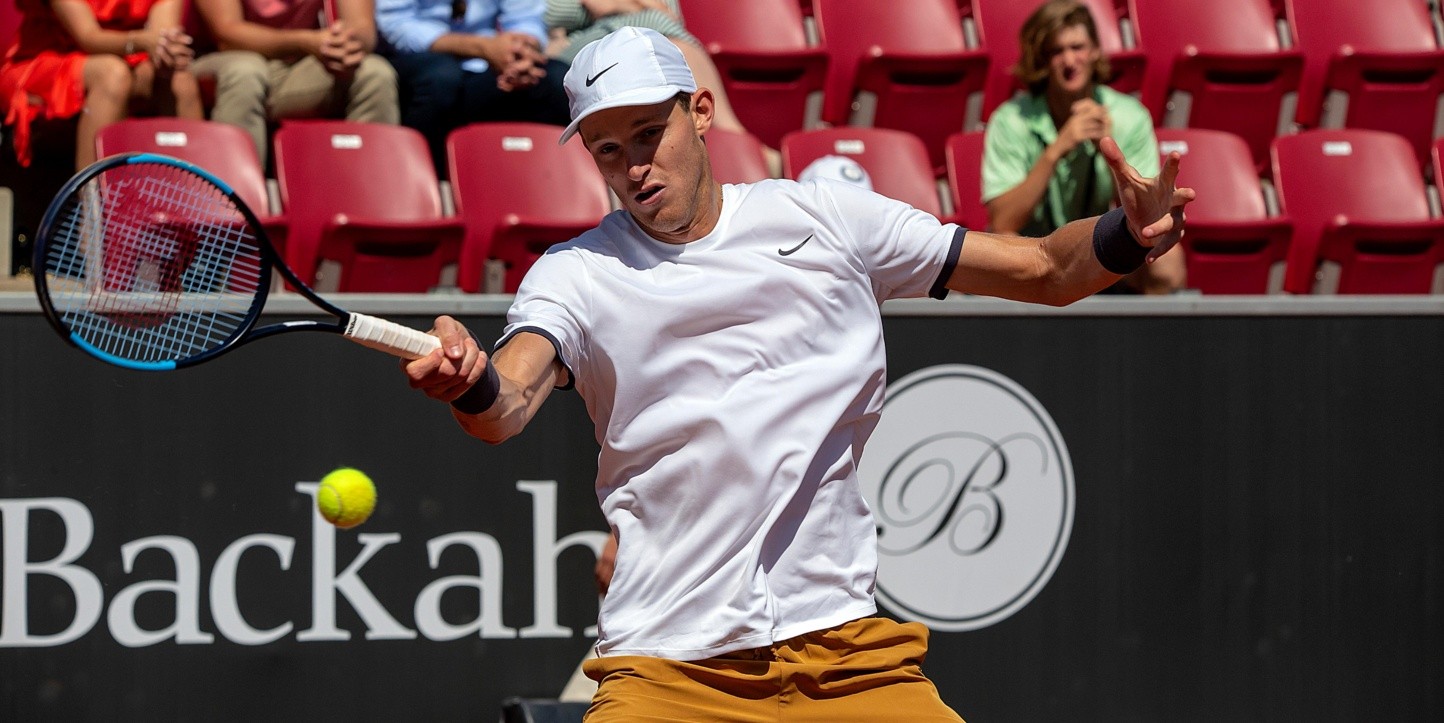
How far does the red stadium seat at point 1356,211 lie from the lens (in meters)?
6.39

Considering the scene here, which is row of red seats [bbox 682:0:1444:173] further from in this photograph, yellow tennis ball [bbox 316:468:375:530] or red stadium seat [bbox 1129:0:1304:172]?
yellow tennis ball [bbox 316:468:375:530]

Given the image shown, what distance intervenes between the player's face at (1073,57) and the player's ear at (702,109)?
3308mm

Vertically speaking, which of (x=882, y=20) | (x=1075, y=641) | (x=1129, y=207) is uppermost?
(x=1129, y=207)

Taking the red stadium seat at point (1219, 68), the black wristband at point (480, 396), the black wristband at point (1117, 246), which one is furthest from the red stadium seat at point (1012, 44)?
the black wristband at point (480, 396)

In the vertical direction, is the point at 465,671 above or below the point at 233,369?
below

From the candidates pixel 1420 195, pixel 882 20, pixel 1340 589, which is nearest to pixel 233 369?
pixel 1340 589

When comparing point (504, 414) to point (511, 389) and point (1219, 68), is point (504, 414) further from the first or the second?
point (1219, 68)

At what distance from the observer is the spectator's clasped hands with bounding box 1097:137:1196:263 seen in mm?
2693

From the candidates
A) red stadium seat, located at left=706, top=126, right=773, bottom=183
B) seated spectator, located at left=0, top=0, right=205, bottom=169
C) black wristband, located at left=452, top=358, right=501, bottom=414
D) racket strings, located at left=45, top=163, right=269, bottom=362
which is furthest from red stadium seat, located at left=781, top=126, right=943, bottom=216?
black wristband, located at left=452, top=358, right=501, bottom=414

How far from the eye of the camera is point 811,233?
2920mm

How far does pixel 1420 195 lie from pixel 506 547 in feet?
14.2

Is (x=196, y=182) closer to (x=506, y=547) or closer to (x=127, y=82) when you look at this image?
(x=506, y=547)

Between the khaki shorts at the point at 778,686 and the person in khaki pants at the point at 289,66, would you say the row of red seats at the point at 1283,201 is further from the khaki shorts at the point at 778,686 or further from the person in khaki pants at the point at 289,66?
the khaki shorts at the point at 778,686

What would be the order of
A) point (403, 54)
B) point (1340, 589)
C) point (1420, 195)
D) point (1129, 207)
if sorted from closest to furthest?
1. point (1129, 207)
2. point (1340, 589)
3. point (403, 54)
4. point (1420, 195)
